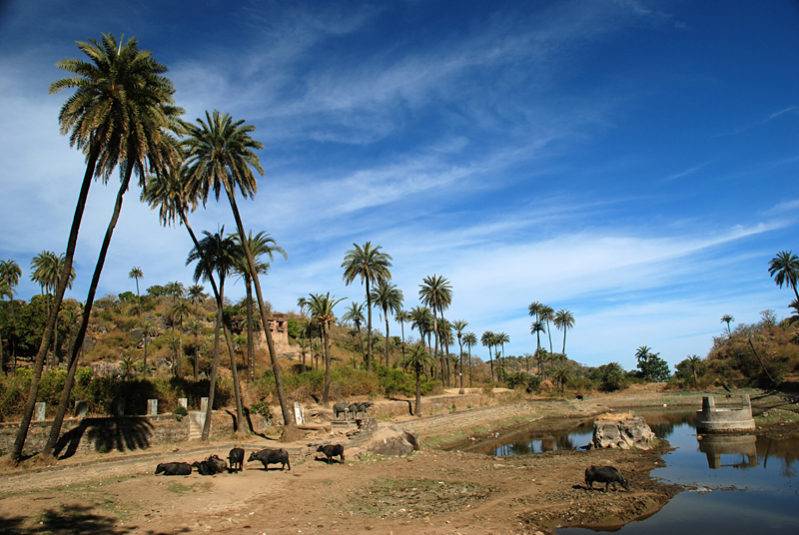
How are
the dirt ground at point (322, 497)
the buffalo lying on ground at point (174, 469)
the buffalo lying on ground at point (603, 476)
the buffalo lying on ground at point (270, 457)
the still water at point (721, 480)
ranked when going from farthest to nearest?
the buffalo lying on ground at point (270, 457), the buffalo lying on ground at point (603, 476), the buffalo lying on ground at point (174, 469), the still water at point (721, 480), the dirt ground at point (322, 497)

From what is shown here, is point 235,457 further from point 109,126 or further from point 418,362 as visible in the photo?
point 418,362

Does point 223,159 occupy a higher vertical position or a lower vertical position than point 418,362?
higher

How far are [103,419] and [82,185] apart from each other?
12.9m

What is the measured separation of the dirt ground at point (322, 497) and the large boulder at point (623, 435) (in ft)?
20.2

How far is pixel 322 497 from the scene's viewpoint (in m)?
18.2

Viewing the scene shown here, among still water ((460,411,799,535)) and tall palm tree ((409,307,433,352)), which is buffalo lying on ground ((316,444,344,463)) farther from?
tall palm tree ((409,307,433,352))

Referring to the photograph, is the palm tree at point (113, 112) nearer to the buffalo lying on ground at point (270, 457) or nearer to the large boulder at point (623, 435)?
the buffalo lying on ground at point (270, 457)

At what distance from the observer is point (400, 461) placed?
26.3 meters

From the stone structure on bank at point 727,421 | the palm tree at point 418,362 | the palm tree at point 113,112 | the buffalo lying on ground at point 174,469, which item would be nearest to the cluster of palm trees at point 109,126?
the palm tree at point 113,112

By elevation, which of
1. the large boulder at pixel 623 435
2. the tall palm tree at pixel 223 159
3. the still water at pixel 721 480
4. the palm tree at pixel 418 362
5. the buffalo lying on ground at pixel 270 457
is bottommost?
the still water at pixel 721 480

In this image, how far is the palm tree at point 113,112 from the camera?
2219 cm

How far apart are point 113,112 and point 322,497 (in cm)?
1893

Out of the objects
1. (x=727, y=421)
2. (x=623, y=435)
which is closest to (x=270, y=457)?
(x=623, y=435)

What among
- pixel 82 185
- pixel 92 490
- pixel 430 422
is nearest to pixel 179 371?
pixel 430 422
